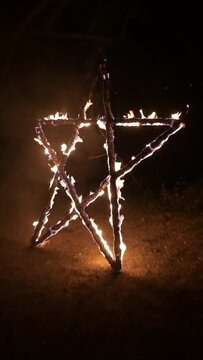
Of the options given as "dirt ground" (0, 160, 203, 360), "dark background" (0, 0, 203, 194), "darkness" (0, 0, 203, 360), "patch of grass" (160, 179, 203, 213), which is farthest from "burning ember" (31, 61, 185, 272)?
"dark background" (0, 0, 203, 194)

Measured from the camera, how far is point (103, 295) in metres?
5.04

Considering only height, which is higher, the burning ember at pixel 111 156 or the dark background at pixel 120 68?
the dark background at pixel 120 68

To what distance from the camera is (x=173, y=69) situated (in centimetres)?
1037

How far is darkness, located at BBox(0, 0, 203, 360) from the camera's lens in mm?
4332

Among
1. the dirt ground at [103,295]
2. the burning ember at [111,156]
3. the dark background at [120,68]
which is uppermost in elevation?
the dark background at [120,68]

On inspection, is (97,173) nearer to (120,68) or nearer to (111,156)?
(120,68)

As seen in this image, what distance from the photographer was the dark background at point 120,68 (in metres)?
9.38

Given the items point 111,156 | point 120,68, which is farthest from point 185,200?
point 120,68

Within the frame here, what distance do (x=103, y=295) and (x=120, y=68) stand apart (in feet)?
22.2

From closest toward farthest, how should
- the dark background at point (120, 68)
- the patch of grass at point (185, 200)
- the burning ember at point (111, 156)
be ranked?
the burning ember at point (111, 156), the patch of grass at point (185, 200), the dark background at point (120, 68)

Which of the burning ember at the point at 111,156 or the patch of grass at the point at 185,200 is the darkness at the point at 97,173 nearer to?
the burning ember at the point at 111,156

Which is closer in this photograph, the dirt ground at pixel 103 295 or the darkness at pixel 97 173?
the dirt ground at pixel 103 295

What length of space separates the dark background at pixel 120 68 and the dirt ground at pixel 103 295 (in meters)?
3.57

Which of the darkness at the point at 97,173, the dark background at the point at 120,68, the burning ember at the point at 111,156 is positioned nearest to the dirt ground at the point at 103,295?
the darkness at the point at 97,173
